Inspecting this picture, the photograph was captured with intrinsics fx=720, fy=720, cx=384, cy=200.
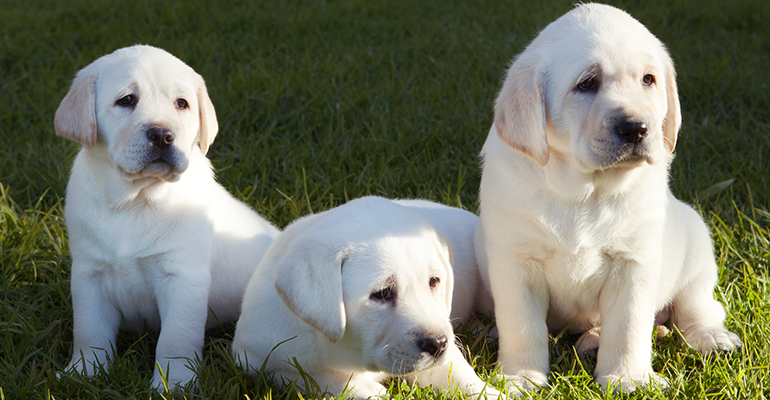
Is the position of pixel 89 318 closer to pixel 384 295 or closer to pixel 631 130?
pixel 384 295

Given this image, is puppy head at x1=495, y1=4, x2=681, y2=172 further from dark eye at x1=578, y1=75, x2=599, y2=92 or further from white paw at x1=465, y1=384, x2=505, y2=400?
white paw at x1=465, y1=384, x2=505, y2=400

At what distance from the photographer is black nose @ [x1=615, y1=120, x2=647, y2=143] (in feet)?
9.01

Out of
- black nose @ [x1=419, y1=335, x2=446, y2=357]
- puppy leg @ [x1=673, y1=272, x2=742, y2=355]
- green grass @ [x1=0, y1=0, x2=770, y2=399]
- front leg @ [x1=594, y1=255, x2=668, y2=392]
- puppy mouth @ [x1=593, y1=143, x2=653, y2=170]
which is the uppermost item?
puppy mouth @ [x1=593, y1=143, x2=653, y2=170]

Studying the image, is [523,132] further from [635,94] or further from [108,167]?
[108,167]

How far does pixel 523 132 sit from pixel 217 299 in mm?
1871

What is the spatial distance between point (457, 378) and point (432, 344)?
436mm

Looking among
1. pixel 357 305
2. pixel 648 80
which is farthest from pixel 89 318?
pixel 648 80

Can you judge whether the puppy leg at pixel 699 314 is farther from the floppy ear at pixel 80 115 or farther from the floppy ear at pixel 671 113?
the floppy ear at pixel 80 115

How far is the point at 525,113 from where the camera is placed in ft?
9.54

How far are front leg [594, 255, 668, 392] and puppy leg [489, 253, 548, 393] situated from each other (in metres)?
0.28

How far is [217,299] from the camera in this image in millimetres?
3789

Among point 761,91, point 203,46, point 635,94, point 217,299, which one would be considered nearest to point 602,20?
point 635,94

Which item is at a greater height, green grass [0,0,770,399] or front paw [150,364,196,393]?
front paw [150,364,196,393]

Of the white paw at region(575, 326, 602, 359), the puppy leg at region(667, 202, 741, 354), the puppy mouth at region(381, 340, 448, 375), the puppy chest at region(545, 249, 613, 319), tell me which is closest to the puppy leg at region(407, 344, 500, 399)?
the puppy mouth at region(381, 340, 448, 375)
